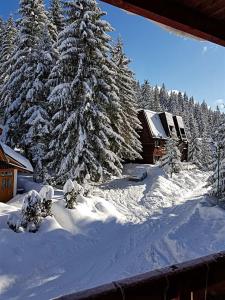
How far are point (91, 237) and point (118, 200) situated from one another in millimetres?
6068

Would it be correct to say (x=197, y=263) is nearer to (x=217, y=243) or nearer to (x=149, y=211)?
(x=217, y=243)

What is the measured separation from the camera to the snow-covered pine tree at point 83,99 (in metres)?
19.5

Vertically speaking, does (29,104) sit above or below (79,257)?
above

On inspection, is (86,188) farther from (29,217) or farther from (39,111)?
(39,111)

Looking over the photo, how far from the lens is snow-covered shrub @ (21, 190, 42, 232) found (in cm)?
1256

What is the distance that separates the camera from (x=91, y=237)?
13.3m

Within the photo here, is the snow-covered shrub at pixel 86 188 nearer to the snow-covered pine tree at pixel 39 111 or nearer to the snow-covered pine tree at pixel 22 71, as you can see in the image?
the snow-covered pine tree at pixel 39 111

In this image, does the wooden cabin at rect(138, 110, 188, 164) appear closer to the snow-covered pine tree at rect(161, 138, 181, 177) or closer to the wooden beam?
the snow-covered pine tree at rect(161, 138, 181, 177)

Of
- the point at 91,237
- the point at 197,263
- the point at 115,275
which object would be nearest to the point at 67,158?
the point at 91,237

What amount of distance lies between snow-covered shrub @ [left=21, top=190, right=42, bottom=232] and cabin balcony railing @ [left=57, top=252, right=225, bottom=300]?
11486 millimetres

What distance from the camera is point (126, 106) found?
29.6 metres

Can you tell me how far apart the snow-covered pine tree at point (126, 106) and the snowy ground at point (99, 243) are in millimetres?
8631

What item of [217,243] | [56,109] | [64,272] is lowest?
[64,272]

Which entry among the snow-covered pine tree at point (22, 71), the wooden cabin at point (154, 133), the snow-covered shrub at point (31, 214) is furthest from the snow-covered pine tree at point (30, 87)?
the wooden cabin at point (154, 133)
